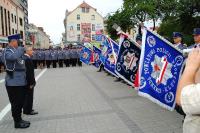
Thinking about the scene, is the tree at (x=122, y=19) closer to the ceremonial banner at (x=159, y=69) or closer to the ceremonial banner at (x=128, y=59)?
the ceremonial banner at (x=128, y=59)

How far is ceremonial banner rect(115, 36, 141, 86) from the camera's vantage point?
30.1 ft

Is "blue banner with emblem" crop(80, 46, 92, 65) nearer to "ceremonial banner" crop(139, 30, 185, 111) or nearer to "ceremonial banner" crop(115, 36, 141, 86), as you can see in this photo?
"ceremonial banner" crop(115, 36, 141, 86)

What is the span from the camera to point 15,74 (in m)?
6.66

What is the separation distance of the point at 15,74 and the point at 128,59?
3793mm

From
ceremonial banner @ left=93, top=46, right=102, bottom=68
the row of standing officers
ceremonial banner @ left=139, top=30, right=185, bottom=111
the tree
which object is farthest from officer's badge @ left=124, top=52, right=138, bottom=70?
the tree

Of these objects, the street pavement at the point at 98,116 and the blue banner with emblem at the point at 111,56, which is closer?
the street pavement at the point at 98,116

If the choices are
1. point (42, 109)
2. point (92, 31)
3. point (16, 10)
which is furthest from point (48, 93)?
point (92, 31)

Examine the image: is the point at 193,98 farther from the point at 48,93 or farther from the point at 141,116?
the point at 48,93

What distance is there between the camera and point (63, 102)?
9.74 metres

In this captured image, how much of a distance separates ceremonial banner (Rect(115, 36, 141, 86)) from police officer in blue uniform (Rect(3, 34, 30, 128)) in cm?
334

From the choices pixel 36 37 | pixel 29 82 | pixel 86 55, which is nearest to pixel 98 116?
pixel 29 82

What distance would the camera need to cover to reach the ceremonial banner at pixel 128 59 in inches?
362

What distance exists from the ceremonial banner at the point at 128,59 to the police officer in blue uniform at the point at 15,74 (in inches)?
132

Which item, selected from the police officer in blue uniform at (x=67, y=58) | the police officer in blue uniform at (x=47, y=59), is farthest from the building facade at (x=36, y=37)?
the police officer in blue uniform at (x=47, y=59)
